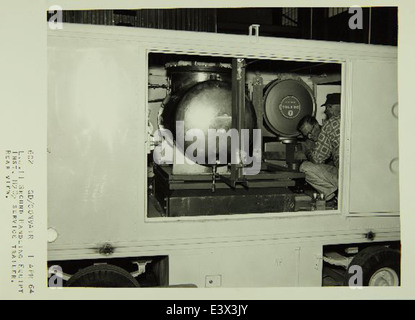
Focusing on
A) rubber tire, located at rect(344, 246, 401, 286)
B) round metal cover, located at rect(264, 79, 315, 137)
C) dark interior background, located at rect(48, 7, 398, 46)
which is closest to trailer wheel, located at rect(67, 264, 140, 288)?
rubber tire, located at rect(344, 246, 401, 286)

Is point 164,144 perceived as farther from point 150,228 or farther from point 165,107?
point 150,228

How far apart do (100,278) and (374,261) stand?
207cm

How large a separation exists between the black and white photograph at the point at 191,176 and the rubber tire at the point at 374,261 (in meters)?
0.01

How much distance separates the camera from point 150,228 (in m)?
2.41

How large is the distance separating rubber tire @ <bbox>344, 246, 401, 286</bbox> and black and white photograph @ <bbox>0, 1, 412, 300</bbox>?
14mm

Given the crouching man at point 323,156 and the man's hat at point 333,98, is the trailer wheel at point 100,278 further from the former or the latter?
the man's hat at point 333,98

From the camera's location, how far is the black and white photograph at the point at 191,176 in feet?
7.30

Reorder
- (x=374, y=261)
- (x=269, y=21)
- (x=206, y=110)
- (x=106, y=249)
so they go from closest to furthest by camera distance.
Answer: (x=106, y=249)
(x=206, y=110)
(x=374, y=261)
(x=269, y=21)

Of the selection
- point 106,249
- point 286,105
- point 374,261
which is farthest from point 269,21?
point 106,249

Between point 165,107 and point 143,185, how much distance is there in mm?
955

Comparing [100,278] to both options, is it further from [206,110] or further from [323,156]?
[323,156]

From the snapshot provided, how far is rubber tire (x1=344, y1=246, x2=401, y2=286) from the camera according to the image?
286 cm

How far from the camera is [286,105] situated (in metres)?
3.79

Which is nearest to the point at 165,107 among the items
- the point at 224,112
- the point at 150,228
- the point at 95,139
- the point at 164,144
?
→ the point at 164,144
